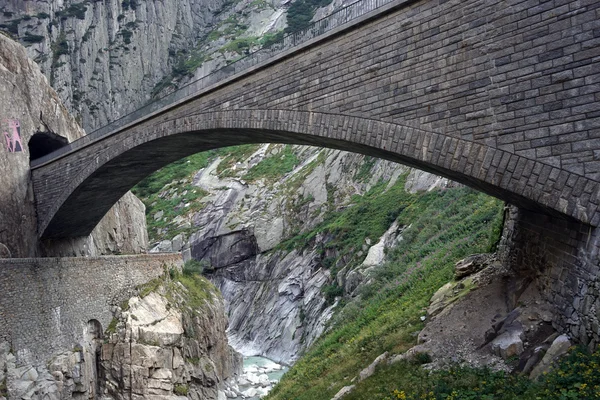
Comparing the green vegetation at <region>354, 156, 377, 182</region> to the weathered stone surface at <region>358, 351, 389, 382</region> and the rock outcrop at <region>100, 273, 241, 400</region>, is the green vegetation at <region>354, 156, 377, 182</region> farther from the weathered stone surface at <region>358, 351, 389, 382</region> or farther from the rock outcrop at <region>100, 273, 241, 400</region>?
the weathered stone surface at <region>358, 351, 389, 382</region>

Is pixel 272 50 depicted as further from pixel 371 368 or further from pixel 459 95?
pixel 371 368

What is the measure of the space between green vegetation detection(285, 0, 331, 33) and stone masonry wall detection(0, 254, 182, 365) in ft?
175

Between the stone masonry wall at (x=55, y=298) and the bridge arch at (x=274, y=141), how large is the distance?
3.92m

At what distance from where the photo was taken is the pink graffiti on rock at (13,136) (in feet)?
63.7

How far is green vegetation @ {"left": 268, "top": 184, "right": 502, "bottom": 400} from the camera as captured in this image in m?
10.5

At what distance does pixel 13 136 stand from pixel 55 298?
886 centimetres

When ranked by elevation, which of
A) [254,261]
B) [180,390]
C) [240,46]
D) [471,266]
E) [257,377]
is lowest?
[257,377]

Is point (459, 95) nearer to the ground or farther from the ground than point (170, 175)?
nearer to the ground

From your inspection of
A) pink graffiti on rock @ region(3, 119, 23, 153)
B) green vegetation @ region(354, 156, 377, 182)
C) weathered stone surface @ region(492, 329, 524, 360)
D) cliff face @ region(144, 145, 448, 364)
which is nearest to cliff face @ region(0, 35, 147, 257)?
pink graffiti on rock @ region(3, 119, 23, 153)

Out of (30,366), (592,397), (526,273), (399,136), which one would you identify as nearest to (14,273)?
(30,366)

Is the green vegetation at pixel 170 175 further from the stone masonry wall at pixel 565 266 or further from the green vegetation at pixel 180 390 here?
the stone masonry wall at pixel 565 266

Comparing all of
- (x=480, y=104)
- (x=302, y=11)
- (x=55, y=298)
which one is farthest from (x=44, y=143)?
(x=302, y=11)

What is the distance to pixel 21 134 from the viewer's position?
20141 millimetres

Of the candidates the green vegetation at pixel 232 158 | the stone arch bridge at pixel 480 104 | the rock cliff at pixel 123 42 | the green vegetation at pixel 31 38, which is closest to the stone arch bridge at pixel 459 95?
the stone arch bridge at pixel 480 104
